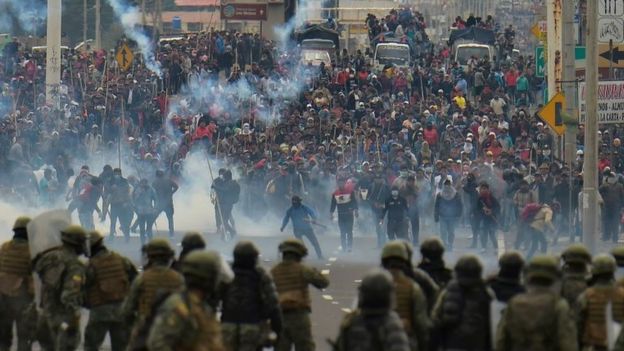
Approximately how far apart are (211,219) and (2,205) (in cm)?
410

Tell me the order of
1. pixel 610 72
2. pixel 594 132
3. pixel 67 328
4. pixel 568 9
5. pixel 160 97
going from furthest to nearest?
pixel 160 97
pixel 610 72
pixel 568 9
pixel 594 132
pixel 67 328

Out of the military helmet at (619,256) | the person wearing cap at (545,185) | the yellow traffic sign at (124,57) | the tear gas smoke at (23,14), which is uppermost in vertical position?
the tear gas smoke at (23,14)

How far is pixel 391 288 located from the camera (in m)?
11.1

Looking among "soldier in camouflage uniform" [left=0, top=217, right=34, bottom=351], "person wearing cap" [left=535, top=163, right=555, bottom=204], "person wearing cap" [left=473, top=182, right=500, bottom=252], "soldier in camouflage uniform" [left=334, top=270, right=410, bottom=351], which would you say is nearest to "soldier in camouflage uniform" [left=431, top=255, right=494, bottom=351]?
"soldier in camouflage uniform" [left=334, top=270, right=410, bottom=351]

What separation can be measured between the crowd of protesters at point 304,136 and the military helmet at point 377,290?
17.9m

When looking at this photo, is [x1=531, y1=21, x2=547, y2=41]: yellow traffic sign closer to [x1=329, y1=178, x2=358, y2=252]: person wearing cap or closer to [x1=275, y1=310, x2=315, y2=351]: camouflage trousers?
[x1=329, y1=178, x2=358, y2=252]: person wearing cap

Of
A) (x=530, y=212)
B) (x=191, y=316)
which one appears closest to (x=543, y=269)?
(x=191, y=316)

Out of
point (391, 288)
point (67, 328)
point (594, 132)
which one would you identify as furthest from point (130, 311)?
point (594, 132)

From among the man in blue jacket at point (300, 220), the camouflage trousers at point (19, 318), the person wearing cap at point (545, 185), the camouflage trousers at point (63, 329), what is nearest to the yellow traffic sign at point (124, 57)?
the person wearing cap at point (545, 185)

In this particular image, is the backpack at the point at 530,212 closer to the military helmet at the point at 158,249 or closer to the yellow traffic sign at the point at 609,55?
the yellow traffic sign at the point at 609,55

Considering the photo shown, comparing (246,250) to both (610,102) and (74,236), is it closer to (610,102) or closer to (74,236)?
(74,236)

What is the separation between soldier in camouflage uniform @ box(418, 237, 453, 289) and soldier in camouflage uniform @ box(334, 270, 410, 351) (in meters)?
3.01

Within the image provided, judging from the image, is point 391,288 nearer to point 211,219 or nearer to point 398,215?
point 398,215

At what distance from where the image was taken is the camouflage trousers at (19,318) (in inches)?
635
